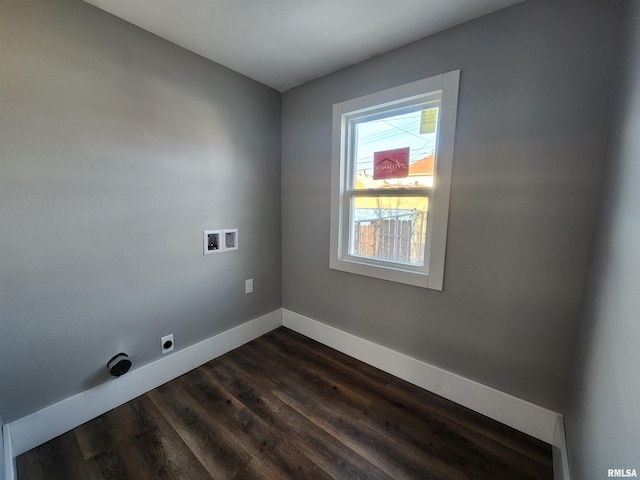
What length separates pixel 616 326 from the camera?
0.77 metres

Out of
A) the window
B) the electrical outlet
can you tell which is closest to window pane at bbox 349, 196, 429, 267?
the window

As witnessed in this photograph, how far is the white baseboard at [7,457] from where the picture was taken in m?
1.03

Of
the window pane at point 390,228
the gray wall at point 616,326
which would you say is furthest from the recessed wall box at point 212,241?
the gray wall at point 616,326

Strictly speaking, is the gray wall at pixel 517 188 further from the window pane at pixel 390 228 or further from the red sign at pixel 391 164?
the red sign at pixel 391 164

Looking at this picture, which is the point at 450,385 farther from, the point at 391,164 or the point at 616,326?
the point at 391,164

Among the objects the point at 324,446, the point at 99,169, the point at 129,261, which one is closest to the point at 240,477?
the point at 324,446

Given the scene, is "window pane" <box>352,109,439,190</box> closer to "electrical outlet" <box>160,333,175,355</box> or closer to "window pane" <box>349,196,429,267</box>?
"window pane" <box>349,196,429,267</box>

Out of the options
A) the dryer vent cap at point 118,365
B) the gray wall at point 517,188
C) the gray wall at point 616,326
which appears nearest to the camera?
the gray wall at point 616,326

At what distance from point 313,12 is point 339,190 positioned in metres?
1.10

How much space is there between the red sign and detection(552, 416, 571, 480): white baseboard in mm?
1624

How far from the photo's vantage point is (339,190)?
6.65ft

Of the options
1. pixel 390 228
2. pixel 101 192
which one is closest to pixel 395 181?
pixel 390 228

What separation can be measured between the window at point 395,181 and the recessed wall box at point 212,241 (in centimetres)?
94

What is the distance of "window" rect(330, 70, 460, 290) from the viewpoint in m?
1.56
